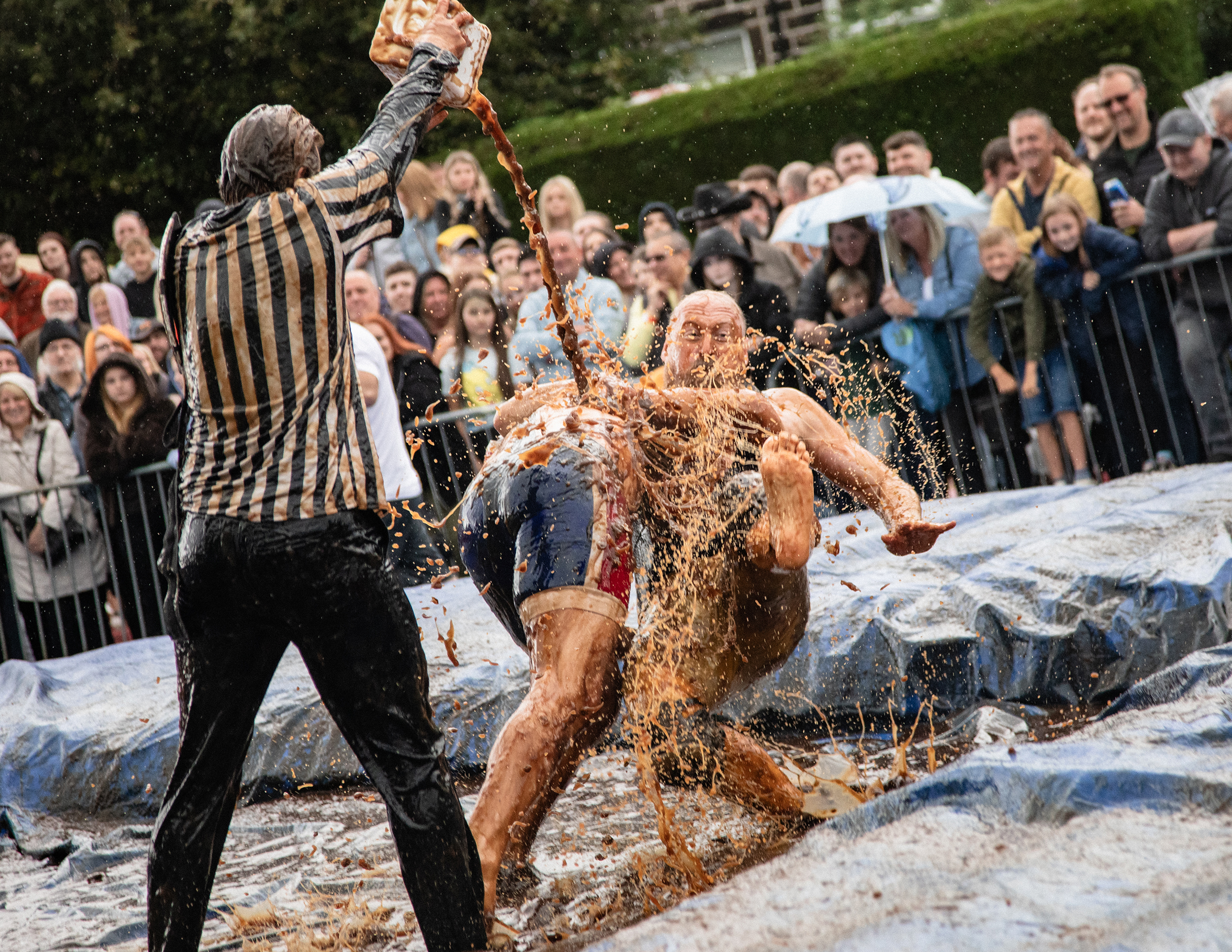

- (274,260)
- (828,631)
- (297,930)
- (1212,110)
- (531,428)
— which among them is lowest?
(297,930)

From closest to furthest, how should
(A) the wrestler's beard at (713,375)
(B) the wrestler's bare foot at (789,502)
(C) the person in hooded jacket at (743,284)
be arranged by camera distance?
1. (B) the wrestler's bare foot at (789,502)
2. (A) the wrestler's beard at (713,375)
3. (C) the person in hooded jacket at (743,284)

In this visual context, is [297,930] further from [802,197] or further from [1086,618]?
[802,197]

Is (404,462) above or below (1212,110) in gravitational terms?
below

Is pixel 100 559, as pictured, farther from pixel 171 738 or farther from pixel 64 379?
pixel 171 738

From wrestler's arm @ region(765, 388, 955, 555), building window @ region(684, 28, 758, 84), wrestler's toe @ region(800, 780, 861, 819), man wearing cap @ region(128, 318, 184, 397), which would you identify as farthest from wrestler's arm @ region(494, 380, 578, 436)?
building window @ region(684, 28, 758, 84)

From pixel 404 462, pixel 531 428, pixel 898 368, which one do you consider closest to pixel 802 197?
pixel 898 368

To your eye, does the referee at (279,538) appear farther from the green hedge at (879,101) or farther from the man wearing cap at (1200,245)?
the green hedge at (879,101)

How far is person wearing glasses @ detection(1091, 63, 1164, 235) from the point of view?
7496 millimetres

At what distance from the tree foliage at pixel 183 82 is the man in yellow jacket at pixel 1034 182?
11.4 meters

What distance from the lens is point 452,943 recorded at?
3012 millimetres

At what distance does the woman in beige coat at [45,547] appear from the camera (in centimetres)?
798

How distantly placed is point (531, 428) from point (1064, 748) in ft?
5.68

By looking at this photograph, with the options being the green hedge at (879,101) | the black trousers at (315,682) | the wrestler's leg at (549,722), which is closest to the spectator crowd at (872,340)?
the wrestler's leg at (549,722)

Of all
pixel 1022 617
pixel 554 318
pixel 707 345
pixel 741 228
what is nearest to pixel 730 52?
pixel 741 228
